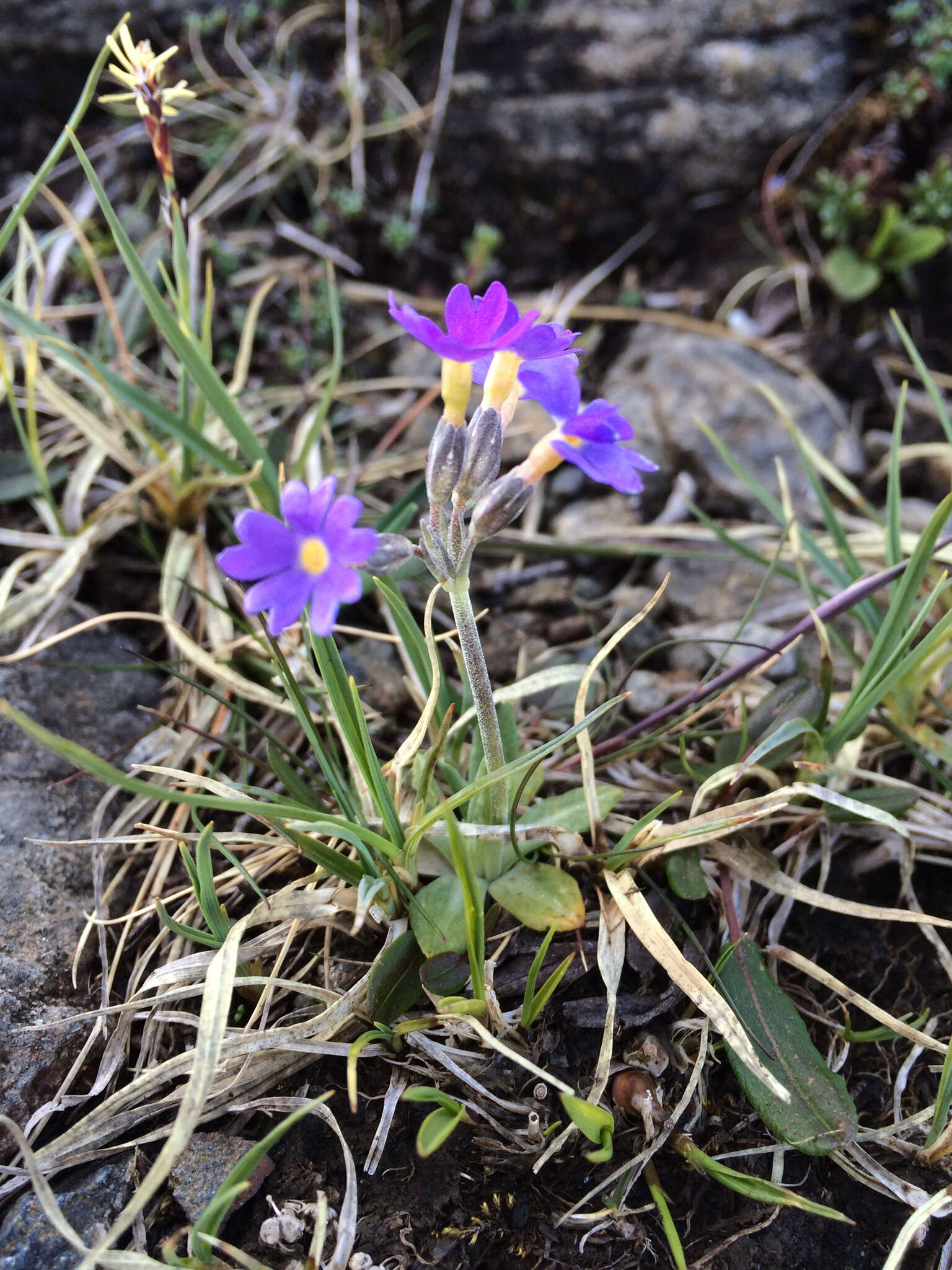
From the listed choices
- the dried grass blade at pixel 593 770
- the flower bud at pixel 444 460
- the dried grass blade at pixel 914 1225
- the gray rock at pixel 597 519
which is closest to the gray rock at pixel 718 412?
the gray rock at pixel 597 519

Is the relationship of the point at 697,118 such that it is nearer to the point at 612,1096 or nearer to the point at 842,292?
the point at 842,292

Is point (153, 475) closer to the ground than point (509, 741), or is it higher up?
higher up

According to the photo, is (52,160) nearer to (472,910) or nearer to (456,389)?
(456,389)

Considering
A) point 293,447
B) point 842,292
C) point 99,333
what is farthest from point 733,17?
point 99,333

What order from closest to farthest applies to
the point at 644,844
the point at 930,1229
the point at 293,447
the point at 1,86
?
the point at 930,1229 → the point at 644,844 → the point at 293,447 → the point at 1,86

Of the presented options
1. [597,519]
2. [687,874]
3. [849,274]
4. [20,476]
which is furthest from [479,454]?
[849,274]

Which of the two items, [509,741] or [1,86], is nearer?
[509,741]

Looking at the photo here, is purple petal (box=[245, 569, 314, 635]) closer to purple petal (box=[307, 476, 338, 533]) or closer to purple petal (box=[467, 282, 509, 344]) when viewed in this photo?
purple petal (box=[307, 476, 338, 533])
